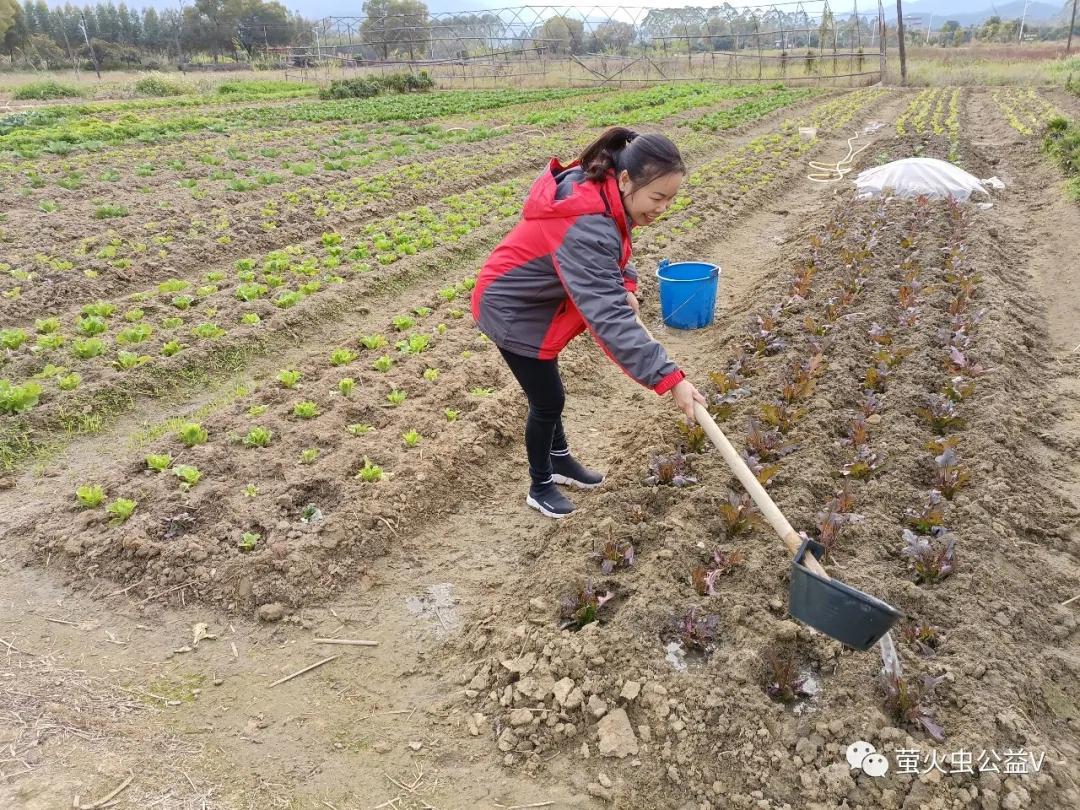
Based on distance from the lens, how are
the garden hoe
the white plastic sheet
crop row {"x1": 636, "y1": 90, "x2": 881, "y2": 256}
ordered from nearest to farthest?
the garden hoe < crop row {"x1": 636, "y1": 90, "x2": 881, "y2": 256} < the white plastic sheet

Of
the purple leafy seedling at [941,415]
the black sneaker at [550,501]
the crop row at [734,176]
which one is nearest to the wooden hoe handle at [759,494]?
the black sneaker at [550,501]

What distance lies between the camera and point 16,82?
38.1 meters

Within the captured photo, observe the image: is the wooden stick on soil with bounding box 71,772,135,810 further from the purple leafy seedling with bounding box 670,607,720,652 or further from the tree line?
the tree line

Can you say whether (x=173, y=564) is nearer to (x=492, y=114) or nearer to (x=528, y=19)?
(x=492, y=114)

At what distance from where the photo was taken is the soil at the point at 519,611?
2865 mm

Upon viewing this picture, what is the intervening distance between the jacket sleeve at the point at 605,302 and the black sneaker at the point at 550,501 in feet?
5.28

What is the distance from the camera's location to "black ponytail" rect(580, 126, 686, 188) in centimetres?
304

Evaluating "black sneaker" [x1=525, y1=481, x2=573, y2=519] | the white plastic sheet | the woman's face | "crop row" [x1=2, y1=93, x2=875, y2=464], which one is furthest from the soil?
the white plastic sheet

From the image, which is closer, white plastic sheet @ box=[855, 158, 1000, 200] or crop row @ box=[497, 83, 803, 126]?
white plastic sheet @ box=[855, 158, 1000, 200]

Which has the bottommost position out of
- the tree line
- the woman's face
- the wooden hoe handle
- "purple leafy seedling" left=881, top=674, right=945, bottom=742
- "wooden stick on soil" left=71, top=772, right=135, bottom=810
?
"wooden stick on soil" left=71, top=772, right=135, bottom=810

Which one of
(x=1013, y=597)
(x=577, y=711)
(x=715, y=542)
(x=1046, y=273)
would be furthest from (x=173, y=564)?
(x=1046, y=273)

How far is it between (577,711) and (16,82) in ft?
158

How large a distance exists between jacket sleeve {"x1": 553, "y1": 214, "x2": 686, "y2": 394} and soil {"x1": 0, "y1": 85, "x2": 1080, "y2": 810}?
1.16 m

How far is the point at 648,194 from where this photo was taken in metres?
3.14
